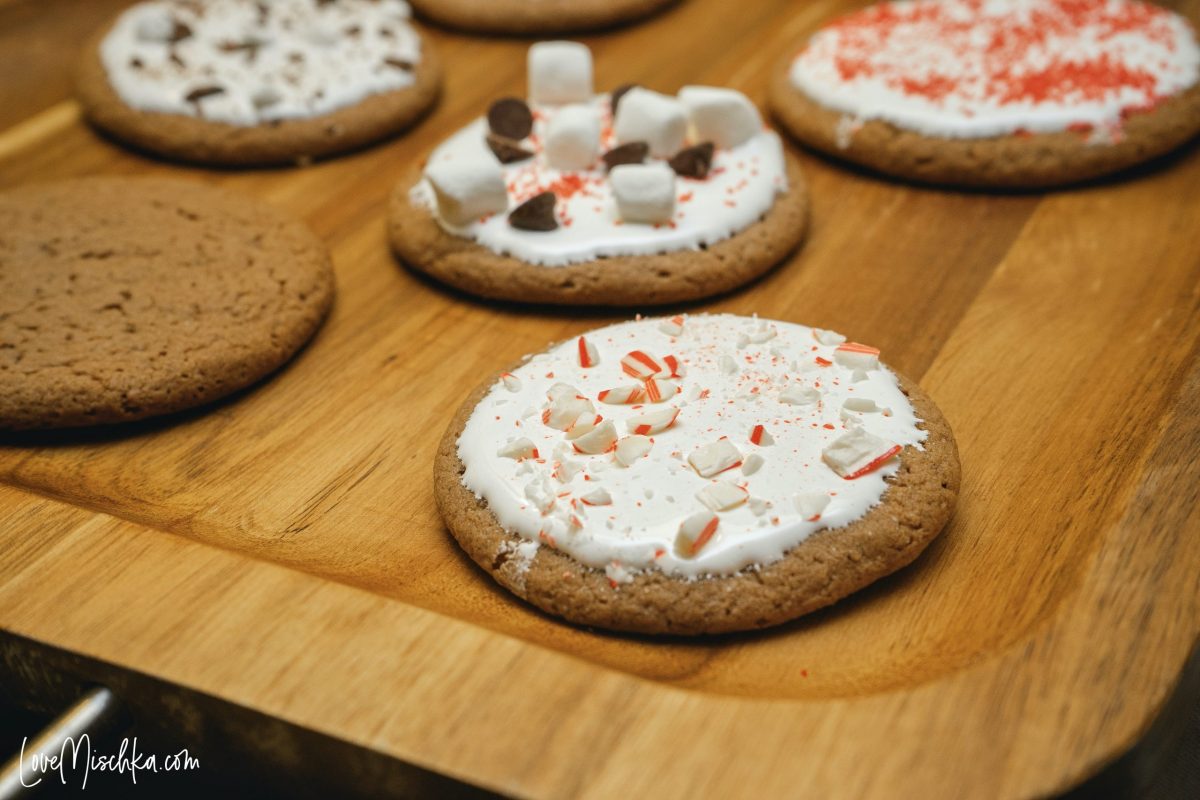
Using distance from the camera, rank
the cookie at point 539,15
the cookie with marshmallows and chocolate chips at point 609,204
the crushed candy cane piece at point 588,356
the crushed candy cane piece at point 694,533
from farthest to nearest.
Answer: the cookie at point 539,15, the cookie with marshmallows and chocolate chips at point 609,204, the crushed candy cane piece at point 588,356, the crushed candy cane piece at point 694,533

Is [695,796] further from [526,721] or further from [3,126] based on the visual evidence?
[3,126]

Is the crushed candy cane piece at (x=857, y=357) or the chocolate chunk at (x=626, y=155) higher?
the chocolate chunk at (x=626, y=155)

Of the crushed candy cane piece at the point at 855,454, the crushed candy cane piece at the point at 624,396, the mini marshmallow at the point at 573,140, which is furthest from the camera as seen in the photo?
the mini marshmallow at the point at 573,140

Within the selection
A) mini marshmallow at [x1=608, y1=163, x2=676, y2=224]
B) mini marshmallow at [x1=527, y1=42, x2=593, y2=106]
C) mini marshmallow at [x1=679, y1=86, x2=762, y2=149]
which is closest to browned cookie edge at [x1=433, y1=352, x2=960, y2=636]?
mini marshmallow at [x1=608, y1=163, x2=676, y2=224]

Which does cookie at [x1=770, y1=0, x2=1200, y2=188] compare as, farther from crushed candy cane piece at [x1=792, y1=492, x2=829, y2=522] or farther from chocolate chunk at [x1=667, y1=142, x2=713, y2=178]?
crushed candy cane piece at [x1=792, y1=492, x2=829, y2=522]

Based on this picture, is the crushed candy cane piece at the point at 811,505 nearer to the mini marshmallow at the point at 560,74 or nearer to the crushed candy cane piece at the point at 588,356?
the crushed candy cane piece at the point at 588,356

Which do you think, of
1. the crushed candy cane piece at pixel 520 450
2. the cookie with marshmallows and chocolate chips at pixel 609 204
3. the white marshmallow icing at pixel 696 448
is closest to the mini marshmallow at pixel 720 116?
the cookie with marshmallows and chocolate chips at pixel 609 204

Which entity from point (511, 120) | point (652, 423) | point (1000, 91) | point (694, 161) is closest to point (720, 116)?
point (694, 161)
